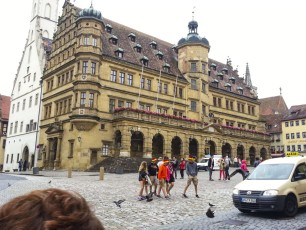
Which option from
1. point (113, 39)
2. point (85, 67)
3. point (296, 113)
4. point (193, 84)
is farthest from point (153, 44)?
point (296, 113)

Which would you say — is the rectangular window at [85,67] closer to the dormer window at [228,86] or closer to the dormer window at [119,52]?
the dormer window at [119,52]

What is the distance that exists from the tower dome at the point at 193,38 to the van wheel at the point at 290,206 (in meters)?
42.6

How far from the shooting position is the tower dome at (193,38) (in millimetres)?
51906

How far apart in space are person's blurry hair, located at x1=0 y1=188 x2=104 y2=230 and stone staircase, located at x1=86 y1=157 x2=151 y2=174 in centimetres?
3199

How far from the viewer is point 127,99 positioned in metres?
43.6

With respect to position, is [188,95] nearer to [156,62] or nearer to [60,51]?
[156,62]

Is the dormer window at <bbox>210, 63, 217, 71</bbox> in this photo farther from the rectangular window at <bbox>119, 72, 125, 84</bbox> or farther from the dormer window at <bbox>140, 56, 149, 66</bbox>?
the rectangular window at <bbox>119, 72, 125, 84</bbox>

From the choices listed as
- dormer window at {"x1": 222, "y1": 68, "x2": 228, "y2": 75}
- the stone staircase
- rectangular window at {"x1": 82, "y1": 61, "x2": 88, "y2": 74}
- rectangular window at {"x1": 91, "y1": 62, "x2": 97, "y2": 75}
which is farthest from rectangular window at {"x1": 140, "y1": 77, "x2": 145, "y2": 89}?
dormer window at {"x1": 222, "y1": 68, "x2": 228, "y2": 75}

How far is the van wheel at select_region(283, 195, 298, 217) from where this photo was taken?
1108 centimetres

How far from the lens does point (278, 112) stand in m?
84.1

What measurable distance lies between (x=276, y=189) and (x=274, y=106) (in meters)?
79.8

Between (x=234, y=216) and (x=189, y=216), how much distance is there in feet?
5.02

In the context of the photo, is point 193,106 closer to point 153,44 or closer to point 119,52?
point 153,44

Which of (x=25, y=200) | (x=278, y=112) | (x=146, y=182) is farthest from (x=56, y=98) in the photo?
(x=278, y=112)
